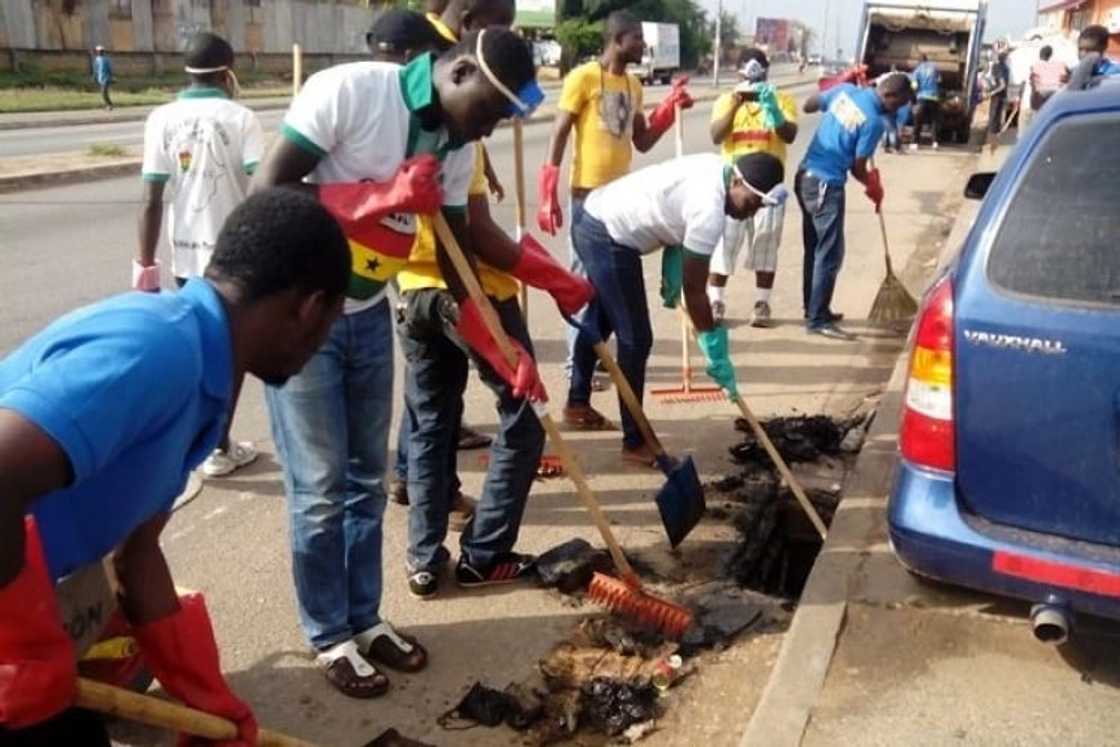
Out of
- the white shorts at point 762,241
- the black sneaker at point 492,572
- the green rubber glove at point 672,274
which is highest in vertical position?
the green rubber glove at point 672,274

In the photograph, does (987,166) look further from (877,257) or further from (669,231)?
(669,231)

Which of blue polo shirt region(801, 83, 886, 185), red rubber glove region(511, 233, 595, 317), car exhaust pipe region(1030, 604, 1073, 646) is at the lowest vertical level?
car exhaust pipe region(1030, 604, 1073, 646)

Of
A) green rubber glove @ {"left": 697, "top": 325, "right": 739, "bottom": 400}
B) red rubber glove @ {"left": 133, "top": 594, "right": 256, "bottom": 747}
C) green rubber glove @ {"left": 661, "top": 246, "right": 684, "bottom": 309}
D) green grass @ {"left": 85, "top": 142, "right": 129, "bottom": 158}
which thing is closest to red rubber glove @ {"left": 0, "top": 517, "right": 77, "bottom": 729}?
red rubber glove @ {"left": 133, "top": 594, "right": 256, "bottom": 747}

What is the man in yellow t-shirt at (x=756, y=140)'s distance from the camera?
292 inches

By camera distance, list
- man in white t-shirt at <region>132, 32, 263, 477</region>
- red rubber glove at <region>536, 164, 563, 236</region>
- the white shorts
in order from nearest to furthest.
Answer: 1. man in white t-shirt at <region>132, 32, 263, 477</region>
2. red rubber glove at <region>536, 164, 563, 236</region>
3. the white shorts

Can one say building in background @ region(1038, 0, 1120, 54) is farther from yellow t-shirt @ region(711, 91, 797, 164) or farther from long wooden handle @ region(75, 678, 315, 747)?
long wooden handle @ region(75, 678, 315, 747)

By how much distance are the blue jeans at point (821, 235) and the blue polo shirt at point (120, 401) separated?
19.6 feet

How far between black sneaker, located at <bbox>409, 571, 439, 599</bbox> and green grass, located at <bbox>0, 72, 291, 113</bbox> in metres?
25.3

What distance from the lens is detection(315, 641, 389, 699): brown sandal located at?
127 inches

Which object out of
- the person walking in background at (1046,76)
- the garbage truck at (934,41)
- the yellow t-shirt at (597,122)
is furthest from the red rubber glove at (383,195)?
the garbage truck at (934,41)

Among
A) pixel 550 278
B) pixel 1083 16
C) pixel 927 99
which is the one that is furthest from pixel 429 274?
pixel 1083 16

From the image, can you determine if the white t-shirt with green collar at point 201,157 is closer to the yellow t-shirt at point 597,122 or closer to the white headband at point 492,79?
the white headband at point 492,79

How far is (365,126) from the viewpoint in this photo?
2969mm

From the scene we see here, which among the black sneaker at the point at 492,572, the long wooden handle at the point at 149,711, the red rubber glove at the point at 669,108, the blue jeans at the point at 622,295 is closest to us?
the long wooden handle at the point at 149,711
